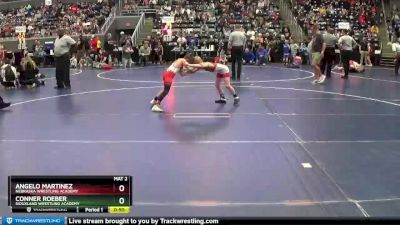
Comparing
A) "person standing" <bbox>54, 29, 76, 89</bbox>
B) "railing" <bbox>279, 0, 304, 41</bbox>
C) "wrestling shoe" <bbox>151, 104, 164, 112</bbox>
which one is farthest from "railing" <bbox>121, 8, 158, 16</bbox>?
"wrestling shoe" <bbox>151, 104, 164, 112</bbox>

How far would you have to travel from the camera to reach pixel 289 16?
30438mm

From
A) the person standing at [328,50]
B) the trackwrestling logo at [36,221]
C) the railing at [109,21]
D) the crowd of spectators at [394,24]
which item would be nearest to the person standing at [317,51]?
the person standing at [328,50]

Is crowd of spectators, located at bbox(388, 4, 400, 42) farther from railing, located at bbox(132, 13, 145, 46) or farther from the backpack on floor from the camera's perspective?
the backpack on floor

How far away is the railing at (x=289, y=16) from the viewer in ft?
92.6

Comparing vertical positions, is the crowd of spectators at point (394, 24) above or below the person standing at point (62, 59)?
above

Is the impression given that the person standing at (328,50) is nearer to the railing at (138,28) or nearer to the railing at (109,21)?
the railing at (138,28)

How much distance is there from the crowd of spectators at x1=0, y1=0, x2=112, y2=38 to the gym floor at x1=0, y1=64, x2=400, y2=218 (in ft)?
61.2

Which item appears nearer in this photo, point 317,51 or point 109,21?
point 317,51

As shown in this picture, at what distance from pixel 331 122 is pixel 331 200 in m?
4.13
